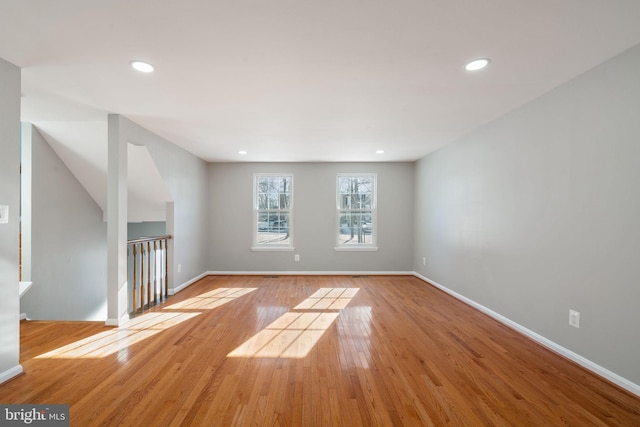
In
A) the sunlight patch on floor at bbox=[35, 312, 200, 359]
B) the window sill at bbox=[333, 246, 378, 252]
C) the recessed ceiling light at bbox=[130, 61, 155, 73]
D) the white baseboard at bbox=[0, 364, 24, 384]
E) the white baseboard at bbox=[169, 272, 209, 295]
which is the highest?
the recessed ceiling light at bbox=[130, 61, 155, 73]

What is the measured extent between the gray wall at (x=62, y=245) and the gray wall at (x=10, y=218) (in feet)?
6.76

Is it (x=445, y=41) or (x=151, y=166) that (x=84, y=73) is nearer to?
(x=151, y=166)

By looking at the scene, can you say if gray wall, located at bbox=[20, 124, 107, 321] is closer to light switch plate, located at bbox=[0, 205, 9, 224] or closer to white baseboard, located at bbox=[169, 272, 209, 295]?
white baseboard, located at bbox=[169, 272, 209, 295]

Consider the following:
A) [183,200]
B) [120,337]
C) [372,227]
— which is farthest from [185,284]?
[372,227]

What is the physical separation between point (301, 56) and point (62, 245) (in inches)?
184

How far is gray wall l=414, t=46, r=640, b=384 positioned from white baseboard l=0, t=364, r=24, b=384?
176 inches

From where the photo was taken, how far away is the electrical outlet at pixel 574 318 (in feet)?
8.07

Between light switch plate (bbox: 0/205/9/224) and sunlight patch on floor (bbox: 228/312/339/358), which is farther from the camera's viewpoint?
sunlight patch on floor (bbox: 228/312/339/358)

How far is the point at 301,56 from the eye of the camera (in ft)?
7.06

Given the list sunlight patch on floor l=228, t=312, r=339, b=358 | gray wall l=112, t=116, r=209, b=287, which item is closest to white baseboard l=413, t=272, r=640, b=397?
sunlight patch on floor l=228, t=312, r=339, b=358

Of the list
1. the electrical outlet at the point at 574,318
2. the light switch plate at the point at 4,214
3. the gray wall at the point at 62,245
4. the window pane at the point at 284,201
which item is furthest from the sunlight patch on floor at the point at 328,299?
the gray wall at the point at 62,245

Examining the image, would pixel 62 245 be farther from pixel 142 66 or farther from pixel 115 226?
pixel 142 66

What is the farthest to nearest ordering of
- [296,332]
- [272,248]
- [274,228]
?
[274,228] → [272,248] → [296,332]

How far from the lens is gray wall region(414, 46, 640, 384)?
210 cm
